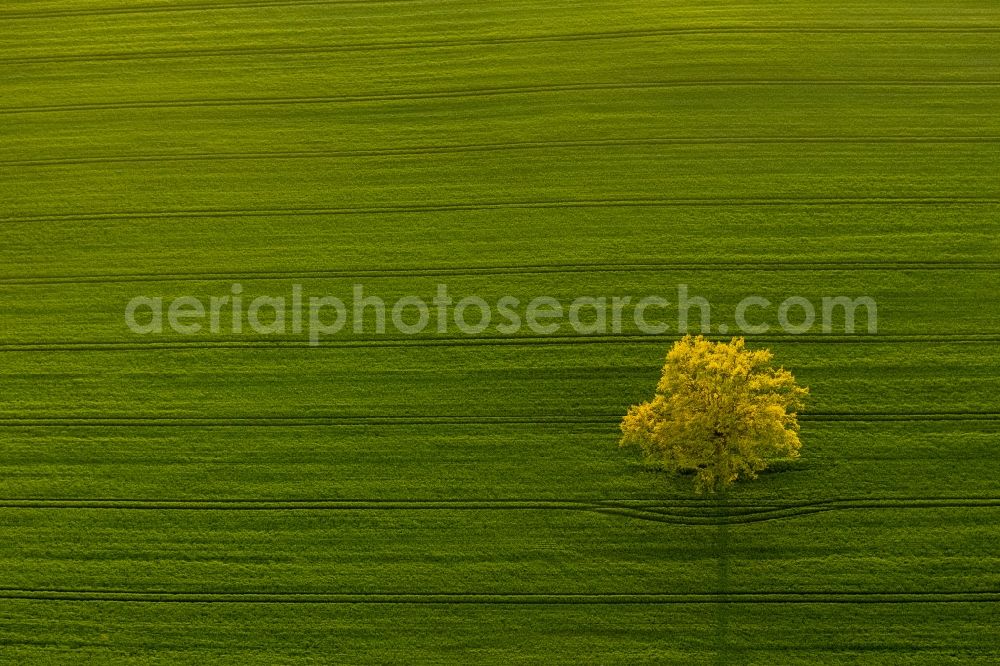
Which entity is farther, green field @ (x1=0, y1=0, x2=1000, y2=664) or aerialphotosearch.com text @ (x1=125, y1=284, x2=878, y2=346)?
aerialphotosearch.com text @ (x1=125, y1=284, x2=878, y2=346)

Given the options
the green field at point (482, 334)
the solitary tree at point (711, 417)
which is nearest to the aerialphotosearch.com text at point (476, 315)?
the green field at point (482, 334)

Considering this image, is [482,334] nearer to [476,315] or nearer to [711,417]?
[476,315]

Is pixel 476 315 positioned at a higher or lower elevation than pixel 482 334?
higher

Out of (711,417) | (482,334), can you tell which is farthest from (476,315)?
(711,417)

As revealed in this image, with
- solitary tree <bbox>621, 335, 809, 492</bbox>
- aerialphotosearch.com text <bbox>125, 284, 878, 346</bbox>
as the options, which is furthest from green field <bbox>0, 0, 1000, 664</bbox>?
solitary tree <bbox>621, 335, 809, 492</bbox>

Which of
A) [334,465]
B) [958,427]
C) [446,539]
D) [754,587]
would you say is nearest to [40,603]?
[334,465]

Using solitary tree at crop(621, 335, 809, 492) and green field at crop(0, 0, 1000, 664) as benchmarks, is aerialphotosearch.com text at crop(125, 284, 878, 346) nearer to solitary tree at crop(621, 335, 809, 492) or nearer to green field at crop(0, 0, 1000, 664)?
green field at crop(0, 0, 1000, 664)

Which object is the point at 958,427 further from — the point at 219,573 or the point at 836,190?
the point at 219,573
